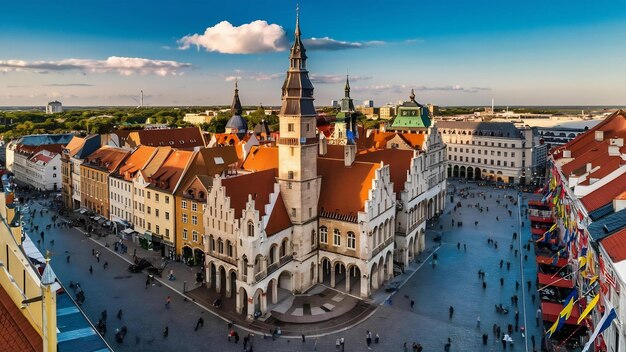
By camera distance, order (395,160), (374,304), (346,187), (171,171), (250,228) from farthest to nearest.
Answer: (395,160)
(171,171)
(346,187)
(374,304)
(250,228)

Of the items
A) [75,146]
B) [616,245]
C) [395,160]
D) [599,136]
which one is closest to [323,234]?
[395,160]

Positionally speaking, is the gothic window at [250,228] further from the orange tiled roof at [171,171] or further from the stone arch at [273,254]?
the orange tiled roof at [171,171]

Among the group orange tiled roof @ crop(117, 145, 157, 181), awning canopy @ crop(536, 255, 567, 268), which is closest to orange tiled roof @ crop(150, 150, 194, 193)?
orange tiled roof @ crop(117, 145, 157, 181)

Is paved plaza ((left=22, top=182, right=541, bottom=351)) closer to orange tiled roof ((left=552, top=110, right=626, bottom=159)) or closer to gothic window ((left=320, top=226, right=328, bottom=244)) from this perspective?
gothic window ((left=320, top=226, right=328, bottom=244))

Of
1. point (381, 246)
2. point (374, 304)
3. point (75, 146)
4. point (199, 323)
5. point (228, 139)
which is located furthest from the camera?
point (228, 139)

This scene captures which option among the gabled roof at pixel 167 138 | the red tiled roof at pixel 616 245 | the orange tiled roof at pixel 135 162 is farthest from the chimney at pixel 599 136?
the gabled roof at pixel 167 138

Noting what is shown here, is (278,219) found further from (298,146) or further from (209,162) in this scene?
(209,162)
